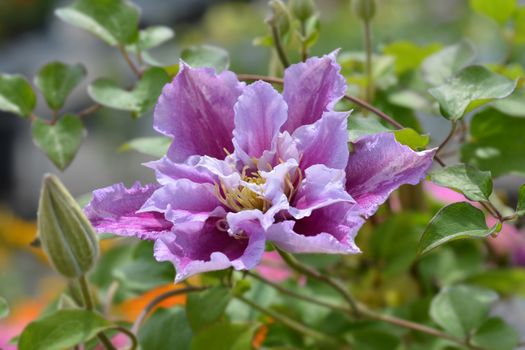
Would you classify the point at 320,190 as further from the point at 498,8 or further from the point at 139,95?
the point at 498,8

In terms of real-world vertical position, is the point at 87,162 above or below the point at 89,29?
below

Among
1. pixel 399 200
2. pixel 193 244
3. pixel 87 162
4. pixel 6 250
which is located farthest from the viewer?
pixel 87 162

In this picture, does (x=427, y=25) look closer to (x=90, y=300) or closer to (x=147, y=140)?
(x=147, y=140)

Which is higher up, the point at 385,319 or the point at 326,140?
the point at 326,140

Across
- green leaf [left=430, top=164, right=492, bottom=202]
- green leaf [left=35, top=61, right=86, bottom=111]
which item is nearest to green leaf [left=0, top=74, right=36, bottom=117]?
green leaf [left=35, top=61, right=86, bottom=111]

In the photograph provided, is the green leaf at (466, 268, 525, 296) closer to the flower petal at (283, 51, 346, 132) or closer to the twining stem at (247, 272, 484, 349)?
the twining stem at (247, 272, 484, 349)

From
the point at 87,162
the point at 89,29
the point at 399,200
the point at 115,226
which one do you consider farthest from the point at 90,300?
the point at 87,162

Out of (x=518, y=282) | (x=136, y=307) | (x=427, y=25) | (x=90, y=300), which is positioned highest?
(x=90, y=300)

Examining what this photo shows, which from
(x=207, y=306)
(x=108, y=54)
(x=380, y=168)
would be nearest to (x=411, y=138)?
(x=380, y=168)
